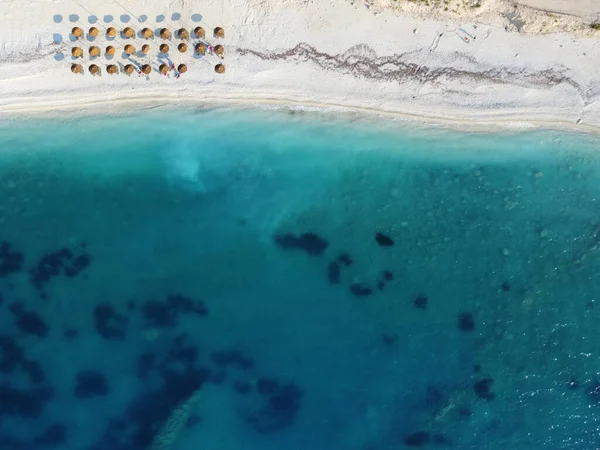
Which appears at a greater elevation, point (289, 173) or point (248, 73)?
point (248, 73)

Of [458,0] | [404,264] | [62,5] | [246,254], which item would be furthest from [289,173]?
[62,5]

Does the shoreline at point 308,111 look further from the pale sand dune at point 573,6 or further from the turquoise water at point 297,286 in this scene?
the pale sand dune at point 573,6

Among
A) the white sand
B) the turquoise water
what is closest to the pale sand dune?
the white sand

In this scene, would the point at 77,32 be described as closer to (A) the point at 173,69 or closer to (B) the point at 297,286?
(A) the point at 173,69

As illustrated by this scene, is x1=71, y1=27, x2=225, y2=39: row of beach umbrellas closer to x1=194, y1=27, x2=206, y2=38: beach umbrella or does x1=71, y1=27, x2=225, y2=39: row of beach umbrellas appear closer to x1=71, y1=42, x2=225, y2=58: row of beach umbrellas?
x1=194, y1=27, x2=206, y2=38: beach umbrella

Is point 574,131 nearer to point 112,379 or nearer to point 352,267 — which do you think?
point 352,267
